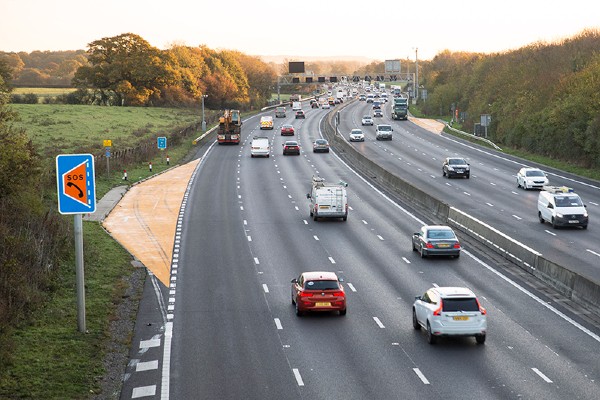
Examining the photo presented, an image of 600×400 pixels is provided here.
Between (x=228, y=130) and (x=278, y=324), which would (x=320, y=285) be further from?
(x=228, y=130)

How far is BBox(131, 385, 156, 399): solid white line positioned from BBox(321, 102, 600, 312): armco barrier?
15.5 m

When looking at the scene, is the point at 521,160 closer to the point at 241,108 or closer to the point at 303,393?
the point at 303,393

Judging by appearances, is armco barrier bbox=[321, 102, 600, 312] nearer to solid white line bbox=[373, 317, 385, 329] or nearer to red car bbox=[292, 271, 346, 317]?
solid white line bbox=[373, 317, 385, 329]

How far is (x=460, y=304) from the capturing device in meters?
25.5

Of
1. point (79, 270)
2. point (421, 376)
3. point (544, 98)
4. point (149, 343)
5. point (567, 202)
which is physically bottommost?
point (149, 343)

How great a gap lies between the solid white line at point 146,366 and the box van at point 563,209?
28430 millimetres

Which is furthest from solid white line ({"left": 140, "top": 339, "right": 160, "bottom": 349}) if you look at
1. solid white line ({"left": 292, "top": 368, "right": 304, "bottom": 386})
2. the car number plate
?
the car number plate

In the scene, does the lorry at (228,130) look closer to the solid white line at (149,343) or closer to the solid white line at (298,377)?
the solid white line at (149,343)

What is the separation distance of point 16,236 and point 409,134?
88.3 metres

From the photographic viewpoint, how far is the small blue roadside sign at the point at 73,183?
25.5m

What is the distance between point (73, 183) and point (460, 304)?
11509 mm

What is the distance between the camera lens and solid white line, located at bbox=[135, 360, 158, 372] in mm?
23750

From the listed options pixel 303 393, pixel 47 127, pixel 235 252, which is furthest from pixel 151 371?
pixel 47 127

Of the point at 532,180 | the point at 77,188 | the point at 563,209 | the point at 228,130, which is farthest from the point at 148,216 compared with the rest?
the point at 228,130
